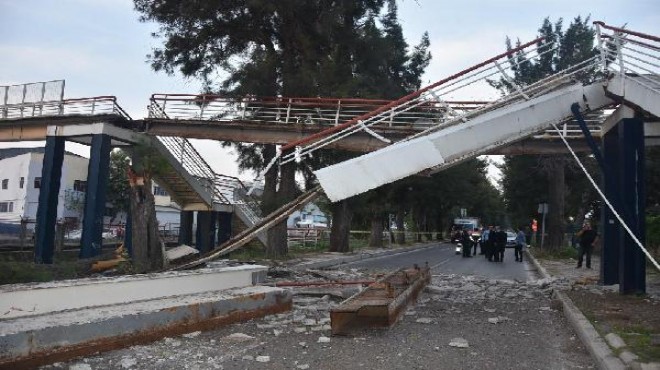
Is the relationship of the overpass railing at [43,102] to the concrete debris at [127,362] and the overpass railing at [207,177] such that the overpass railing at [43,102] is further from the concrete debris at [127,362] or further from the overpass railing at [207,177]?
the concrete debris at [127,362]

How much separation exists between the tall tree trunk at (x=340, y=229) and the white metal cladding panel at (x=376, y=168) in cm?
1970

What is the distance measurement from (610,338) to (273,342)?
3.97 metres

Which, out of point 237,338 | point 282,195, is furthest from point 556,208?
point 237,338

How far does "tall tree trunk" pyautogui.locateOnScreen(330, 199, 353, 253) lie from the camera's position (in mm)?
29358

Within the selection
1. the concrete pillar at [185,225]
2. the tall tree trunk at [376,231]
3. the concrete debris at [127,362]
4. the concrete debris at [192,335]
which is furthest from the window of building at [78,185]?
the concrete debris at [127,362]

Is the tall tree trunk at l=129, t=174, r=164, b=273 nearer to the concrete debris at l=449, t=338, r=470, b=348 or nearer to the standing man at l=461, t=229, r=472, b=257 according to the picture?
the concrete debris at l=449, t=338, r=470, b=348

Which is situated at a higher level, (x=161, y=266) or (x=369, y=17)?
(x=369, y=17)

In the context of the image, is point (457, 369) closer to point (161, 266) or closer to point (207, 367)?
point (207, 367)

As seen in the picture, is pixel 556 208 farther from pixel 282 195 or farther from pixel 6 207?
pixel 6 207

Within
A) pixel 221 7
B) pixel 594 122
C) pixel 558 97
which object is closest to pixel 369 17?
pixel 221 7

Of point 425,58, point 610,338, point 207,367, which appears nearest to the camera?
point 207,367

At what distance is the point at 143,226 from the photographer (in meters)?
12.2

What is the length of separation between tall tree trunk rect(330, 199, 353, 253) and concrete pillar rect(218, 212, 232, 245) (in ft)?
19.8

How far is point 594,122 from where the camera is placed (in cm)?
1587
